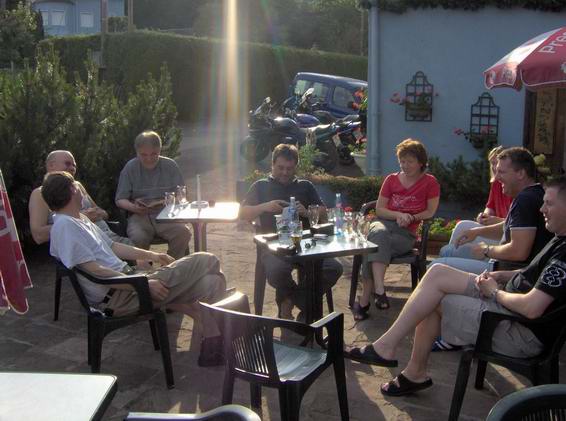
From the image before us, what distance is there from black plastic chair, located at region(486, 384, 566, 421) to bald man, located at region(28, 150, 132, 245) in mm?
3309

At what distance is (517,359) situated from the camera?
290 cm

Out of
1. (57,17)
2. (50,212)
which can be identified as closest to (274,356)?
(50,212)

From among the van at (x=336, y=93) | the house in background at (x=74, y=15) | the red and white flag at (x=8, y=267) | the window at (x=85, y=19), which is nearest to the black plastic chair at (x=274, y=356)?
the red and white flag at (x=8, y=267)

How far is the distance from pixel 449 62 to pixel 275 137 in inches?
186

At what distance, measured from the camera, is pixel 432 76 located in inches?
332

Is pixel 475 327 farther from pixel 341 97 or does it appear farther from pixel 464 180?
pixel 341 97

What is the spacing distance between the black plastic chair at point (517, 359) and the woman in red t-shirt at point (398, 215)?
1.58 metres

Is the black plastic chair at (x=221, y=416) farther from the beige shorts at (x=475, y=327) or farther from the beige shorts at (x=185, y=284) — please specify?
the beige shorts at (x=185, y=284)

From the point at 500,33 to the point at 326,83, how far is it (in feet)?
28.5

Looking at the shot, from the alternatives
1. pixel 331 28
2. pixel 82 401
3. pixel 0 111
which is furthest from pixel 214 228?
pixel 331 28

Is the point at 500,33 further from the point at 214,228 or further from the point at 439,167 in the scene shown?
the point at 214,228

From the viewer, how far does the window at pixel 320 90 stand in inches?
649

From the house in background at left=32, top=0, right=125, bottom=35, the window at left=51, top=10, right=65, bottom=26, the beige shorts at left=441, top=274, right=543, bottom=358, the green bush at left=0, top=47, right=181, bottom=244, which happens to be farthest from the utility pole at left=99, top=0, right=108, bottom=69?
the window at left=51, top=10, right=65, bottom=26

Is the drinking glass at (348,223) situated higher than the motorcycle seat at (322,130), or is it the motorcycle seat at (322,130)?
the motorcycle seat at (322,130)
